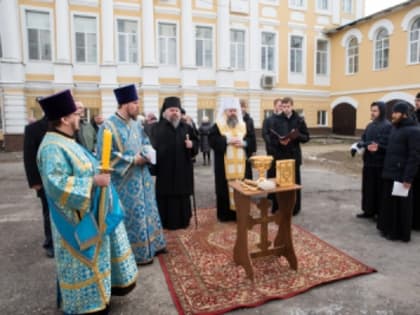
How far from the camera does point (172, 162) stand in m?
4.38

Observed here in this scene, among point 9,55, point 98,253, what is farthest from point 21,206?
point 9,55

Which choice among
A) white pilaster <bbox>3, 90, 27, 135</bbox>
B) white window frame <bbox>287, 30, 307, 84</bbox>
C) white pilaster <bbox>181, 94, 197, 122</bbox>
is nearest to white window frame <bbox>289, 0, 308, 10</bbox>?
white window frame <bbox>287, 30, 307, 84</bbox>

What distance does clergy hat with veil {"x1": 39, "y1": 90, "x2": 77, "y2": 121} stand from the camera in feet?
7.04

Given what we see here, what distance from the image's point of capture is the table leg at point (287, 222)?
330cm

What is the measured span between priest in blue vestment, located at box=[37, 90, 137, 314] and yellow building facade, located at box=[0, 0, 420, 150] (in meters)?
14.1

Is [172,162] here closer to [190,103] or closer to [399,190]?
[399,190]

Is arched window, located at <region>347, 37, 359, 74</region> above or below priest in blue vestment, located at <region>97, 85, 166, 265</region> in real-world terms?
above

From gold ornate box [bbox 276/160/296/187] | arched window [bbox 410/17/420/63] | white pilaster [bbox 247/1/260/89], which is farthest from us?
white pilaster [bbox 247/1/260/89]

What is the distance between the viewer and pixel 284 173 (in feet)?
10.3

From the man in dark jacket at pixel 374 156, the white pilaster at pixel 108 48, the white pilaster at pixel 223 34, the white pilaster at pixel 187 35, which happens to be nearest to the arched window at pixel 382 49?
the white pilaster at pixel 223 34

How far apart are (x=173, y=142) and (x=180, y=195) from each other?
2.43ft

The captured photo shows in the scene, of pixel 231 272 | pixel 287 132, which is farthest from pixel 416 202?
pixel 231 272

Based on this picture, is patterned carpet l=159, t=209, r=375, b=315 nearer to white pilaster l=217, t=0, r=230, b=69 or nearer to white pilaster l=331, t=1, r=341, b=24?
white pilaster l=217, t=0, r=230, b=69

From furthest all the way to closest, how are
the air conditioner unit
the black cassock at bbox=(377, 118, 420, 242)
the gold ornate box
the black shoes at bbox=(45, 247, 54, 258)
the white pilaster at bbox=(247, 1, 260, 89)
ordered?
1. the air conditioner unit
2. the white pilaster at bbox=(247, 1, 260, 89)
3. the black cassock at bbox=(377, 118, 420, 242)
4. the black shoes at bbox=(45, 247, 54, 258)
5. the gold ornate box
